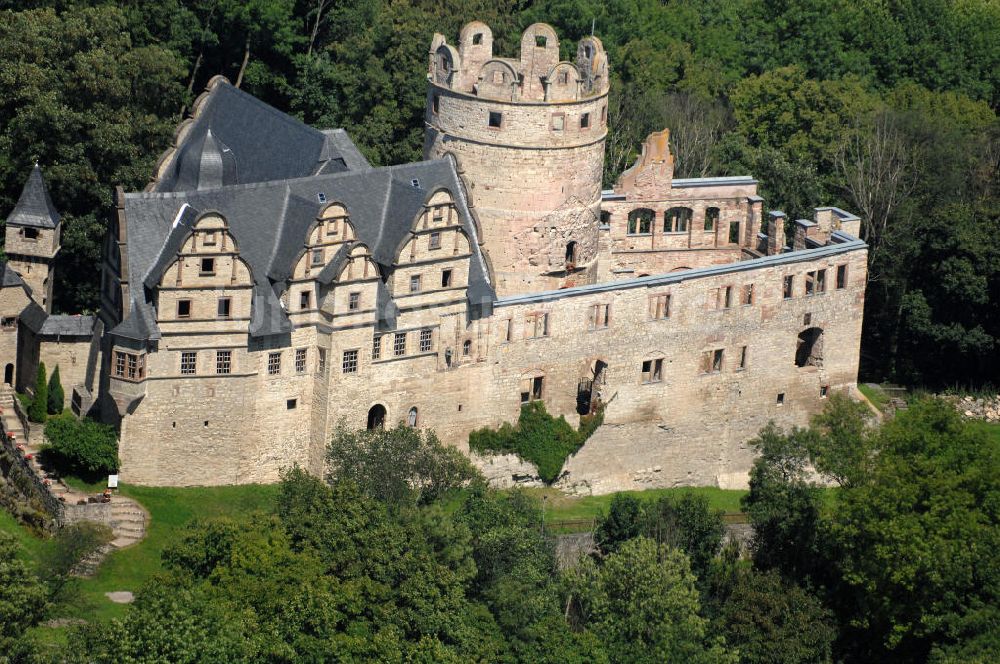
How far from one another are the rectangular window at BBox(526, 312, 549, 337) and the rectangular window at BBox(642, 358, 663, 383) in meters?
6.00

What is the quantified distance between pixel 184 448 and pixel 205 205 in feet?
34.3

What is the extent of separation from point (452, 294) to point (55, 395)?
17949mm

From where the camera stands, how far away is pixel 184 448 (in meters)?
105

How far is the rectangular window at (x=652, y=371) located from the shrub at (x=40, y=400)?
91.0 feet

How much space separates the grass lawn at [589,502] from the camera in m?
112

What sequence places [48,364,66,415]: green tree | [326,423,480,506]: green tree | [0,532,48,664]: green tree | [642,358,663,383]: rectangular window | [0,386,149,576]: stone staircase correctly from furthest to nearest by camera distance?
1. [642,358,663,383]: rectangular window
2. [48,364,66,415]: green tree
3. [326,423,480,506]: green tree
4. [0,386,149,576]: stone staircase
5. [0,532,48,664]: green tree

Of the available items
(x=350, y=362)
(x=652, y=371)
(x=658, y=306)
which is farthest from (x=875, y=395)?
(x=350, y=362)

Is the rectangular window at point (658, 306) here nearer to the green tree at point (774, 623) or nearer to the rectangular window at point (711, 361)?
the rectangular window at point (711, 361)

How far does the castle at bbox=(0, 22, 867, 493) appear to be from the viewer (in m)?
105

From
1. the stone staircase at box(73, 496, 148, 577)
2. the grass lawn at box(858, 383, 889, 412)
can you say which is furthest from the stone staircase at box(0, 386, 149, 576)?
the grass lawn at box(858, 383, 889, 412)

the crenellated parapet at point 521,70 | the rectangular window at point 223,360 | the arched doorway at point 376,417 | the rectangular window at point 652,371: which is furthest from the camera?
the rectangular window at point 652,371

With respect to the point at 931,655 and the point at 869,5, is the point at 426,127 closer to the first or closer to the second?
the point at 931,655

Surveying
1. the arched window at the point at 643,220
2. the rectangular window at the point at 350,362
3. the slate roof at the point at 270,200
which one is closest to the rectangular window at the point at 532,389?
the slate roof at the point at 270,200

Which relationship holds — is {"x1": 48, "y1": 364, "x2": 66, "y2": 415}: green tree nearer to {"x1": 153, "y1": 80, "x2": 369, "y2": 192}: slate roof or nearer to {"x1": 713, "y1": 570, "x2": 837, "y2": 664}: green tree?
{"x1": 153, "y1": 80, "x2": 369, "y2": 192}: slate roof
